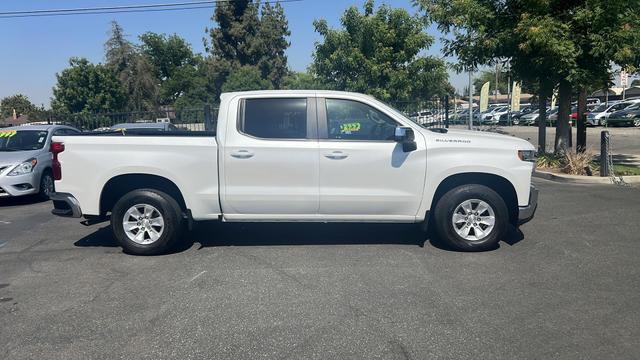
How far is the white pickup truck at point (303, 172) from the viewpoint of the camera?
6047 mm

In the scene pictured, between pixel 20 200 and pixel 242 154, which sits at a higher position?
pixel 242 154

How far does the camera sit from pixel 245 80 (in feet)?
146

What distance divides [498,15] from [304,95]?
8.42 metres

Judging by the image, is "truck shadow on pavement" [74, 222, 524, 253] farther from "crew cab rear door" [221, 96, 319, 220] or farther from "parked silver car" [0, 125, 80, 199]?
"parked silver car" [0, 125, 80, 199]

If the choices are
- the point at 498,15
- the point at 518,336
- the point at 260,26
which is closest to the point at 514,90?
the point at 498,15

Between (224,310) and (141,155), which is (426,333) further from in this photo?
(141,155)

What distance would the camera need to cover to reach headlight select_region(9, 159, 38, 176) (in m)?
10.0

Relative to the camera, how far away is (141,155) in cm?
609

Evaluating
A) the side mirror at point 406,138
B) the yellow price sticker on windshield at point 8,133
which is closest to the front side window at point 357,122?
the side mirror at point 406,138

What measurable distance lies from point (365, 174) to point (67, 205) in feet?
11.8

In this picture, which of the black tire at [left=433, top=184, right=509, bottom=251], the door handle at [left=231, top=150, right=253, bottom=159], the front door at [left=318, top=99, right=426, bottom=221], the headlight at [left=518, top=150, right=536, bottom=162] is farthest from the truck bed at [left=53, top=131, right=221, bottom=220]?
the headlight at [left=518, top=150, right=536, bottom=162]

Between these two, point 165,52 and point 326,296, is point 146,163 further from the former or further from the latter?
point 165,52

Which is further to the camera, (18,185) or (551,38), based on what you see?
(551,38)

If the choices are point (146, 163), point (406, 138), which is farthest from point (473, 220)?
point (146, 163)
